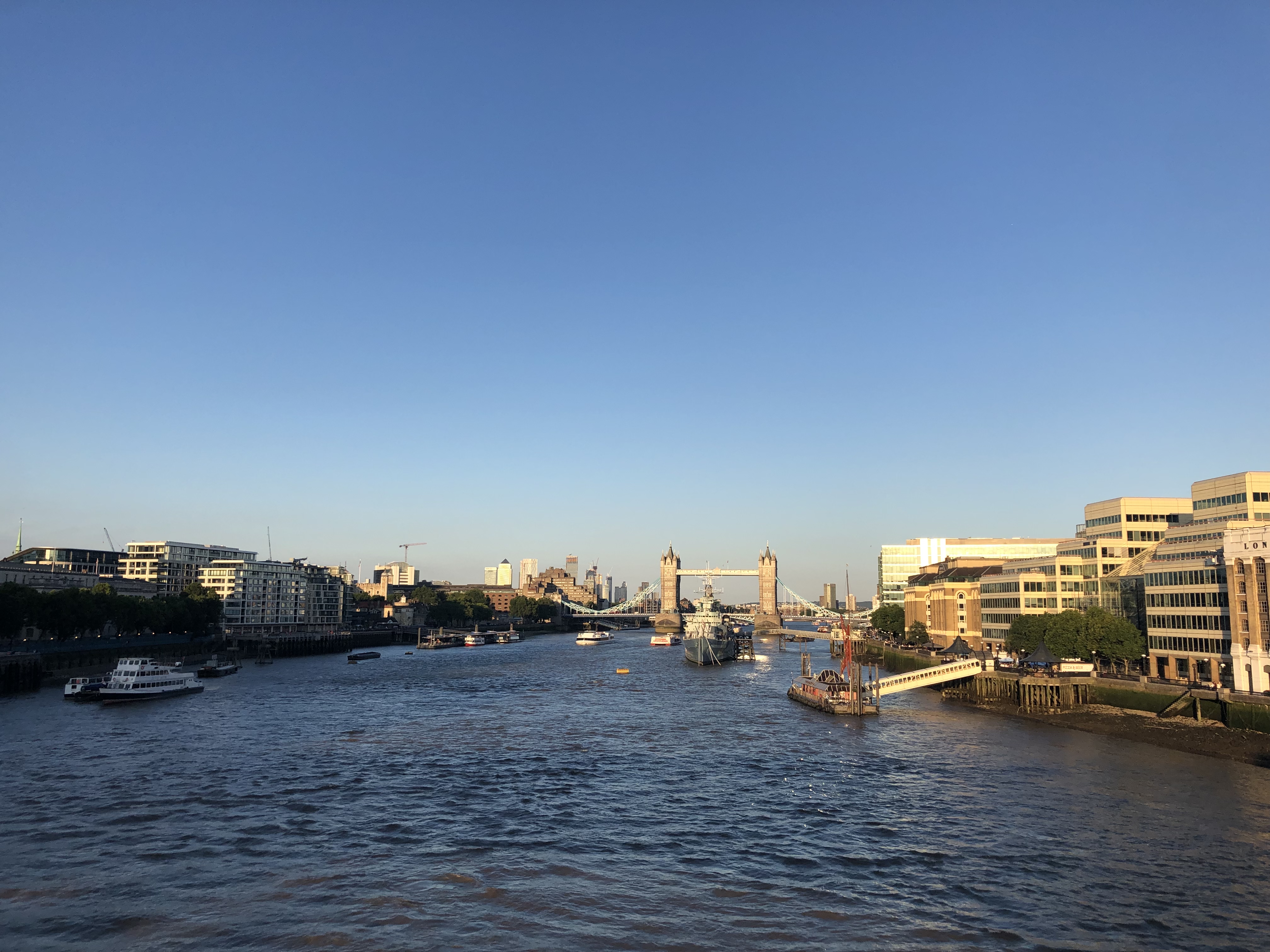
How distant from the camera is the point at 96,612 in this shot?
114 metres

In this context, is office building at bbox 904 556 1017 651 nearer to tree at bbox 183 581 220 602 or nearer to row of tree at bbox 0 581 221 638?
row of tree at bbox 0 581 221 638

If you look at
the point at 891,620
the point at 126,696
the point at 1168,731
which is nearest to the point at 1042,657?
the point at 1168,731

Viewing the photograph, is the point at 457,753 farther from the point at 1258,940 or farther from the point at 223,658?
the point at 223,658

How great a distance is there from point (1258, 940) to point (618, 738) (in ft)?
139

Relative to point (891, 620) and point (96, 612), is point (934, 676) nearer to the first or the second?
point (891, 620)

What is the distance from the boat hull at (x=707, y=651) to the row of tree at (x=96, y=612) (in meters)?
84.3

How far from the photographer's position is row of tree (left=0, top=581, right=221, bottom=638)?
9944cm

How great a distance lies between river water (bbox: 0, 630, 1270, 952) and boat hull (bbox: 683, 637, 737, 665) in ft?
234

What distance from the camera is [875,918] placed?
27.7 m

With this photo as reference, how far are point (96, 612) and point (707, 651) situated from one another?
8847 centimetres

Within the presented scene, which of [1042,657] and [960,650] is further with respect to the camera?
[960,650]

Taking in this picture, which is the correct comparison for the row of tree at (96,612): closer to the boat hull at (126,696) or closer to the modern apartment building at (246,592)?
the boat hull at (126,696)

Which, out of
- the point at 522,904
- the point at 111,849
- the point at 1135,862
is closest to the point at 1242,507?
the point at 1135,862

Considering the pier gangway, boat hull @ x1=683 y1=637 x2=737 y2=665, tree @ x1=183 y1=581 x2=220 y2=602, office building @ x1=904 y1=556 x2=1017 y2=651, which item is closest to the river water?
the pier gangway
